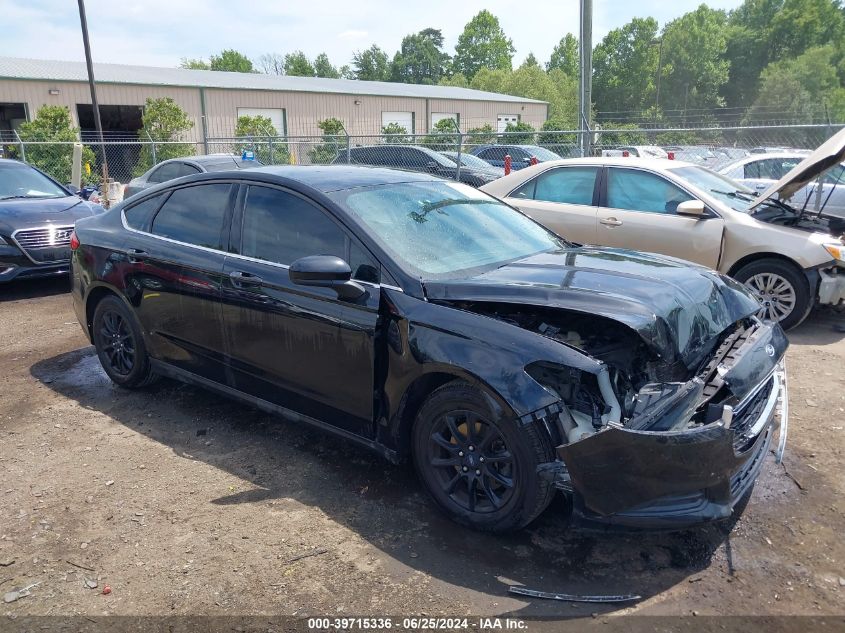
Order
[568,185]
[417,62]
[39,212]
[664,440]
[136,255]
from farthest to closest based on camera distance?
1. [417,62]
2. [39,212]
3. [568,185]
4. [136,255]
5. [664,440]

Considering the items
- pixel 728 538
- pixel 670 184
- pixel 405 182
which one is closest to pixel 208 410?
pixel 405 182

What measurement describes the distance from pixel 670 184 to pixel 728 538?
4679 mm

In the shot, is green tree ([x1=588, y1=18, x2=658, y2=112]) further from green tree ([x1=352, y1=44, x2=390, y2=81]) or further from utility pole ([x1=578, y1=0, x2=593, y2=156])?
utility pole ([x1=578, y1=0, x2=593, y2=156])

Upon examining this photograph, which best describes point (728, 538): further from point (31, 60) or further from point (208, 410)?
point (31, 60)

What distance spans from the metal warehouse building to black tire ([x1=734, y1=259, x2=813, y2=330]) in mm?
25944

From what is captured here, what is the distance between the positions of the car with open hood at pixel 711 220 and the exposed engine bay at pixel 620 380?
327 centimetres

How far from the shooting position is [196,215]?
14.7 feet

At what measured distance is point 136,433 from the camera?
4461mm

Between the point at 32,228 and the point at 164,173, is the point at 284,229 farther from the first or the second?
the point at 164,173

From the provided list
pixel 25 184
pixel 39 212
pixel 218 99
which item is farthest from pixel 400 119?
pixel 39 212

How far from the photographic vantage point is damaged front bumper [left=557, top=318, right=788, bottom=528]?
259 cm

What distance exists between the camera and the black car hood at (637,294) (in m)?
3.06

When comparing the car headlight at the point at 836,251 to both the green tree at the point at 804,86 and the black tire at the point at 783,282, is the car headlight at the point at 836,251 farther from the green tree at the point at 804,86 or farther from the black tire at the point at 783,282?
the green tree at the point at 804,86

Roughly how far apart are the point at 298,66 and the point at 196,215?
95.1 meters
